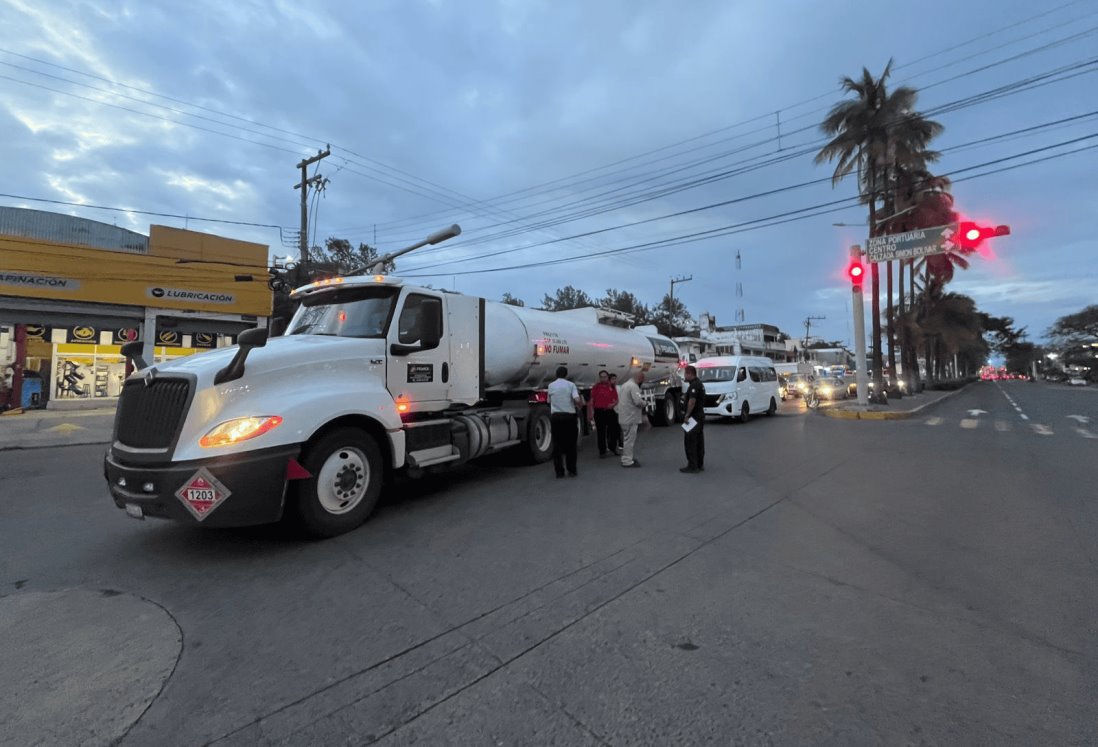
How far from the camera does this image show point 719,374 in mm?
17484

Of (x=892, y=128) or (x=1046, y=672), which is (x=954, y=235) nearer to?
(x=892, y=128)

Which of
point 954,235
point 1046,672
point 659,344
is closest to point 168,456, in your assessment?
point 1046,672

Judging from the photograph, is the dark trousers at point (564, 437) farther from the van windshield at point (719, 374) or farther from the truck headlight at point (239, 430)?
the van windshield at point (719, 374)

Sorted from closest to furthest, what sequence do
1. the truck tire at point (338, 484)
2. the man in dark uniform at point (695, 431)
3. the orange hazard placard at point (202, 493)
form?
the orange hazard placard at point (202, 493) → the truck tire at point (338, 484) → the man in dark uniform at point (695, 431)

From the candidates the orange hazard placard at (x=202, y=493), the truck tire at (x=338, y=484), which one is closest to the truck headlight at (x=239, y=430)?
the orange hazard placard at (x=202, y=493)

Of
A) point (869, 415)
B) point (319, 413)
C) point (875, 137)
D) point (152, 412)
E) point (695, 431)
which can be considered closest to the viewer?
point (152, 412)


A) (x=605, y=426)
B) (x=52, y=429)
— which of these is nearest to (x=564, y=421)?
(x=605, y=426)

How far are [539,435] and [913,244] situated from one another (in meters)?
14.9

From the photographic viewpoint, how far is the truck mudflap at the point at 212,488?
4.43 m

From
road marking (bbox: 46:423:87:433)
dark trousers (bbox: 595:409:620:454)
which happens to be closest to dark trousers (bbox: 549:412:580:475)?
dark trousers (bbox: 595:409:620:454)

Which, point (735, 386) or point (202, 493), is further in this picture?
point (735, 386)

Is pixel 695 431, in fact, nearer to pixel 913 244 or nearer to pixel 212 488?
pixel 212 488

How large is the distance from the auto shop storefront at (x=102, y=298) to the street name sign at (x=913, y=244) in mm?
21062

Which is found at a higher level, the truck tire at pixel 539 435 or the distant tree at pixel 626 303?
the distant tree at pixel 626 303
